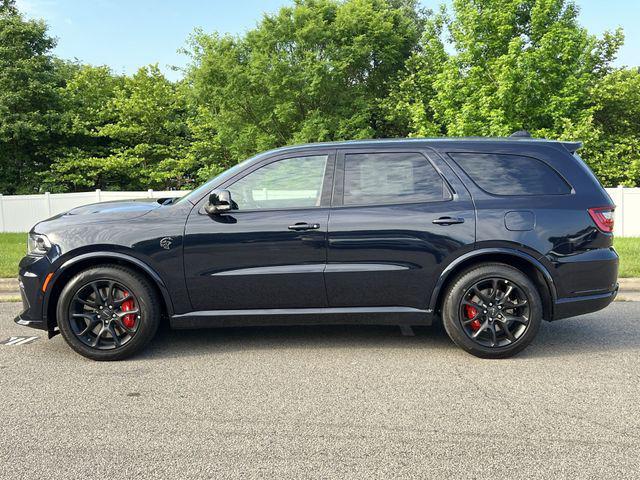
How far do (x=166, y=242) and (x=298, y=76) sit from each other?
24237 mm

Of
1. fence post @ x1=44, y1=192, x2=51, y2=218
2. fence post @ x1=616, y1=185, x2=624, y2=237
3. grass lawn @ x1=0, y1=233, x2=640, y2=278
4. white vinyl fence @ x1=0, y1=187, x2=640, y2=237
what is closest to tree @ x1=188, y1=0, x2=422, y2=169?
white vinyl fence @ x1=0, y1=187, x2=640, y2=237

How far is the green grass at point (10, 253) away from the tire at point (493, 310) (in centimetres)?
714

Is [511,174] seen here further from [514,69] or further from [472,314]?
[514,69]

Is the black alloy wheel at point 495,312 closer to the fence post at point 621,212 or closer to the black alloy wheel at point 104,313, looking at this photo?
the black alloy wheel at point 104,313

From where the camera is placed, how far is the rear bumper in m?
4.46

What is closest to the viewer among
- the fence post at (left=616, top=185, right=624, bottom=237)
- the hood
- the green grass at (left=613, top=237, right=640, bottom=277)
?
the hood

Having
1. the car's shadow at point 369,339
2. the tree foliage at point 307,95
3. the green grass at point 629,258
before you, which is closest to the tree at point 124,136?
the tree foliage at point 307,95

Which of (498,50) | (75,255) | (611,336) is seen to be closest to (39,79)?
(498,50)

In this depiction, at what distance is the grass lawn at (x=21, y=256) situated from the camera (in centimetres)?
844

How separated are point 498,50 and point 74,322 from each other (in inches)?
867

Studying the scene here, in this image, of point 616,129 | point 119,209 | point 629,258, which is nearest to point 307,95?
point 616,129

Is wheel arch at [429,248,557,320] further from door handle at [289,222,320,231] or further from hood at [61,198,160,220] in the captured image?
hood at [61,198,160,220]

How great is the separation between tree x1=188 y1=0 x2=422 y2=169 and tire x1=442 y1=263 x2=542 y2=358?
75.1 ft

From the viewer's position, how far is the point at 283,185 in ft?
15.0
